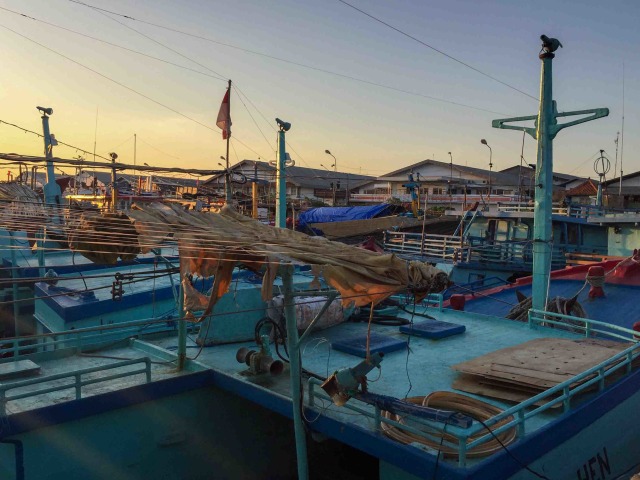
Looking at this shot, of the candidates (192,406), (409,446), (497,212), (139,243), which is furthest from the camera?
(497,212)

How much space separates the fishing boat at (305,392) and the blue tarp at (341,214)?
27015mm

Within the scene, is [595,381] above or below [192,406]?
above

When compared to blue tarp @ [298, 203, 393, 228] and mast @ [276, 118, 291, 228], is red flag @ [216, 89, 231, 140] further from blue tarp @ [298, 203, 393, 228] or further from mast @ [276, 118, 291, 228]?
blue tarp @ [298, 203, 393, 228]

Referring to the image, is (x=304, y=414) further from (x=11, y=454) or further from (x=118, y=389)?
(x=11, y=454)

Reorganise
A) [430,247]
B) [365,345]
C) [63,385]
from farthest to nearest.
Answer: [430,247]
[365,345]
[63,385]

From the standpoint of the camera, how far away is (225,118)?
18047 millimetres

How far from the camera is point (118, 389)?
27.1ft

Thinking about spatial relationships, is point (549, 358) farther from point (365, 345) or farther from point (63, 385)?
point (63, 385)

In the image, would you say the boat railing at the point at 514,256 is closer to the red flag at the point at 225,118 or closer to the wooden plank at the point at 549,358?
the red flag at the point at 225,118

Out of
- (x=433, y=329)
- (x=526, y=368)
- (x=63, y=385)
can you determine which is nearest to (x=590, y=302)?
(x=433, y=329)

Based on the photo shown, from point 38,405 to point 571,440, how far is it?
313 inches

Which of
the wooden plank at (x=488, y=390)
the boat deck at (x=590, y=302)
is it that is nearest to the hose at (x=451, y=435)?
the wooden plank at (x=488, y=390)

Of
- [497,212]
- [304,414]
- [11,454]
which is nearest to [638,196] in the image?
[497,212]

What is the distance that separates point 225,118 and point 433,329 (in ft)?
35.5
